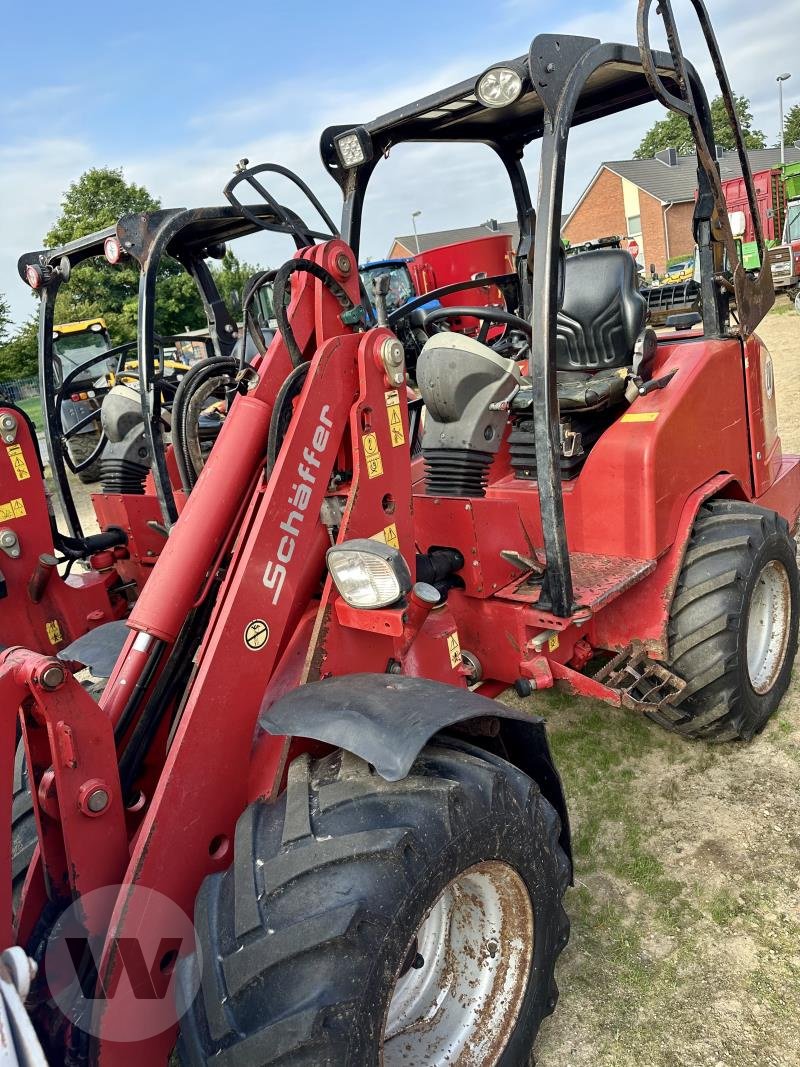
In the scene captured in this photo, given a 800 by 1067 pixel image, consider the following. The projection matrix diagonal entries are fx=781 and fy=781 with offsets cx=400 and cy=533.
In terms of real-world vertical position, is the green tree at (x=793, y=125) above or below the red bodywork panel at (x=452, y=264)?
above

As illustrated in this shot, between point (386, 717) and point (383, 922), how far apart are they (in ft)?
1.42

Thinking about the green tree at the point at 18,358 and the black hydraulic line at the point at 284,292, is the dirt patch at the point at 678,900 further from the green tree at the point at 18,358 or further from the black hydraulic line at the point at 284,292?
the green tree at the point at 18,358

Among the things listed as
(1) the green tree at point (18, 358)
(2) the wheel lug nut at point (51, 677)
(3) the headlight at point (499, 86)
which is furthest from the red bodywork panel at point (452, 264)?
(1) the green tree at point (18, 358)

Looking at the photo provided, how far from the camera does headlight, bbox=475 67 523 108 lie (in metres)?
2.40

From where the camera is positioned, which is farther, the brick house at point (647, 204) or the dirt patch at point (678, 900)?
the brick house at point (647, 204)

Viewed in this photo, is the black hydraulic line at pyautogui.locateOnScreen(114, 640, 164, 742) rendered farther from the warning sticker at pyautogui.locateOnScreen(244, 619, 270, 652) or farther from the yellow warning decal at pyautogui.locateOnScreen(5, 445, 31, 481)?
the yellow warning decal at pyautogui.locateOnScreen(5, 445, 31, 481)

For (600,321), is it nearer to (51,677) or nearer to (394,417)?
(394,417)

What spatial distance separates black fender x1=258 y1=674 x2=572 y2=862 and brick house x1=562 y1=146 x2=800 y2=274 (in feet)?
137

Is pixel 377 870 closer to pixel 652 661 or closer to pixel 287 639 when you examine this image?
pixel 287 639

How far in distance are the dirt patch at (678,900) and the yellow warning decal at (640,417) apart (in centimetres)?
149

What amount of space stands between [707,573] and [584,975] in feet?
5.07

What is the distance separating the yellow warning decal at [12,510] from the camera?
4223 mm

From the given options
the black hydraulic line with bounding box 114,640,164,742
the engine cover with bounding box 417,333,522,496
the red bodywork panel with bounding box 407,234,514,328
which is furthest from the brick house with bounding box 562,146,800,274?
the black hydraulic line with bounding box 114,640,164,742

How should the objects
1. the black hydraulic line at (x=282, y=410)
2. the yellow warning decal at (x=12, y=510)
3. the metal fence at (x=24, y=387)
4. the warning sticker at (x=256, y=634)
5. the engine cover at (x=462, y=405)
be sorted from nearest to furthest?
the warning sticker at (x=256, y=634) < the black hydraulic line at (x=282, y=410) < the engine cover at (x=462, y=405) < the yellow warning decal at (x=12, y=510) < the metal fence at (x=24, y=387)
